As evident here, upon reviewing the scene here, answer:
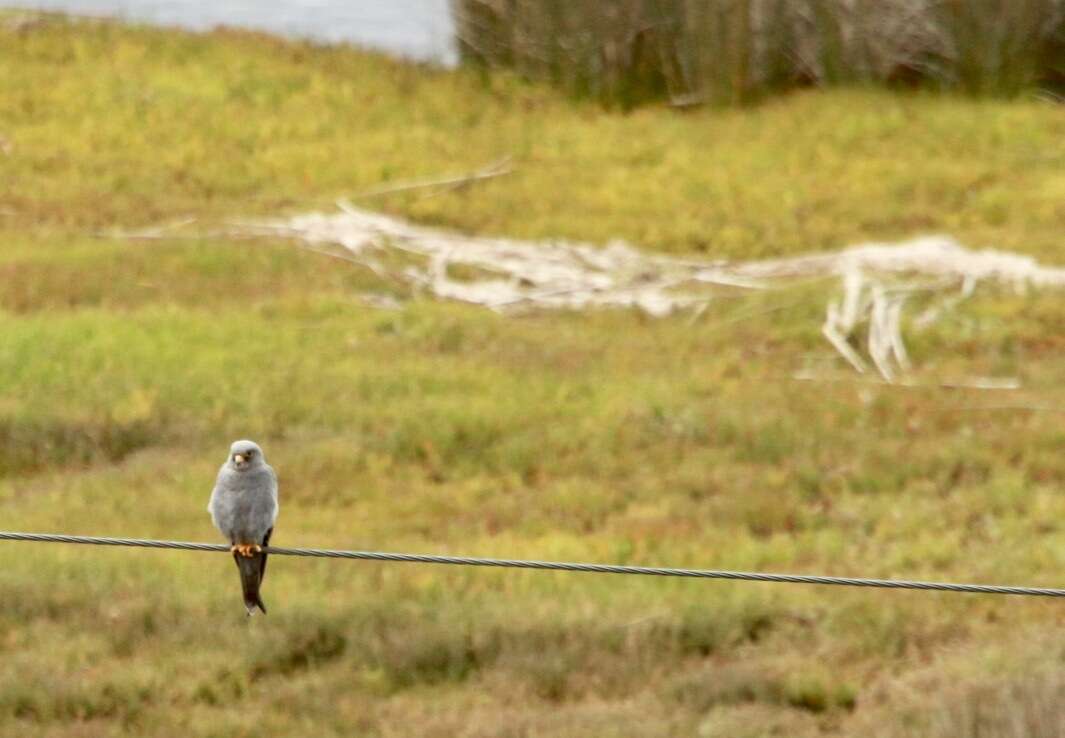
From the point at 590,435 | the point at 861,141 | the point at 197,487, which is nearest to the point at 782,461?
the point at 590,435

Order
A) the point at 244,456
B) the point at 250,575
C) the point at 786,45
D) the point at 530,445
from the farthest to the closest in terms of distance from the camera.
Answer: the point at 786,45, the point at 530,445, the point at 250,575, the point at 244,456

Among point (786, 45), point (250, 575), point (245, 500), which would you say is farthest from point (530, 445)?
point (786, 45)

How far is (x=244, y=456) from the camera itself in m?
7.85

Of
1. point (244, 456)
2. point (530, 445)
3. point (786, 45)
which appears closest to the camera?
point (244, 456)

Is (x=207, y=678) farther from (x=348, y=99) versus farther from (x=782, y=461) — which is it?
(x=348, y=99)

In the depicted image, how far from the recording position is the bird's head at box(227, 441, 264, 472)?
779 cm

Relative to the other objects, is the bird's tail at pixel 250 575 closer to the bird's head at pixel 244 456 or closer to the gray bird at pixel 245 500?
the gray bird at pixel 245 500

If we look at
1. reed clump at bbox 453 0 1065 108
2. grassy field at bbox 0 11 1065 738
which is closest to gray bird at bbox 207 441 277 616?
grassy field at bbox 0 11 1065 738

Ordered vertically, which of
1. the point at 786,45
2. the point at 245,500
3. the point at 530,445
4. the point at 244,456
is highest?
the point at 786,45

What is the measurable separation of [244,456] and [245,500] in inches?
6.9

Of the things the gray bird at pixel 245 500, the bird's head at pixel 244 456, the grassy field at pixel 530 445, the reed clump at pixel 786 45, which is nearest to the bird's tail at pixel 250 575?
the gray bird at pixel 245 500

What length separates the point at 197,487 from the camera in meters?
14.3

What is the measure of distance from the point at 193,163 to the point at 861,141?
9.27 meters

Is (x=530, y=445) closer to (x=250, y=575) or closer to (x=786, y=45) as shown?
(x=250, y=575)
